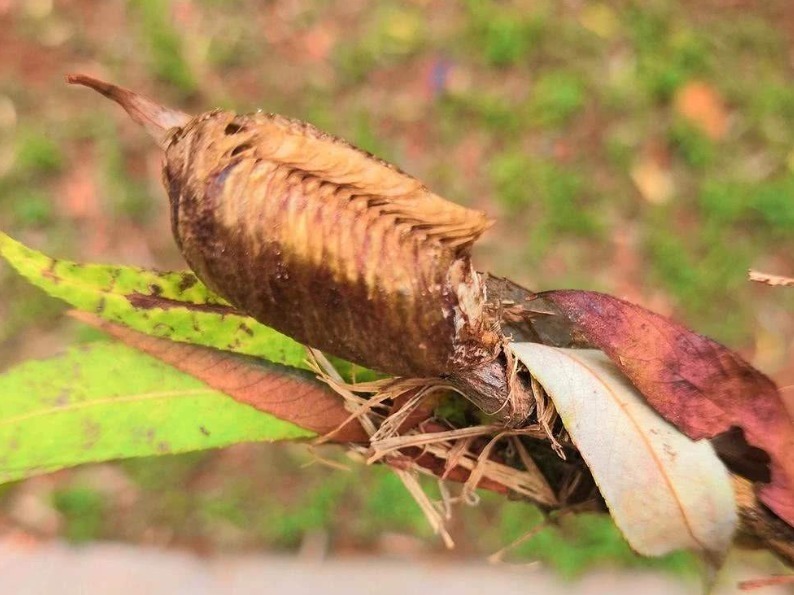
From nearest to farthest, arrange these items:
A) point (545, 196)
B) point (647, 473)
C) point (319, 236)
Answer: point (319, 236) < point (647, 473) < point (545, 196)

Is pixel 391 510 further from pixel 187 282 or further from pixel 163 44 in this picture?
pixel 163 44

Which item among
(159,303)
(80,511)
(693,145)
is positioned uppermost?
(693,145)

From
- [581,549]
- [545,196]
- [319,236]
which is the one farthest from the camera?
[545,196]

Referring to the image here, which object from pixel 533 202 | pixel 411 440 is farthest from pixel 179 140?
pixel 533 202

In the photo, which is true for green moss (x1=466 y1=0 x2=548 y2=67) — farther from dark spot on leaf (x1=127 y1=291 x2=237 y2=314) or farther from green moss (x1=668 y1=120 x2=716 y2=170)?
dark spot on leaf (x1=127 y1=291 x2=237 y2=314)

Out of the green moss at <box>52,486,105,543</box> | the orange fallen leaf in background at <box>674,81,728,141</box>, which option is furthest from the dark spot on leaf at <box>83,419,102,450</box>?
the orange fallen leaf in background at <box>674,81,728,141</box>

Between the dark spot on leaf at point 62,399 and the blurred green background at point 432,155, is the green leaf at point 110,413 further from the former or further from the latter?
the blurred green background at point 432,155

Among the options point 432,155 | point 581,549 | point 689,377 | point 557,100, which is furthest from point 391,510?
point 689,377

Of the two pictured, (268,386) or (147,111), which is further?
(268,386)
